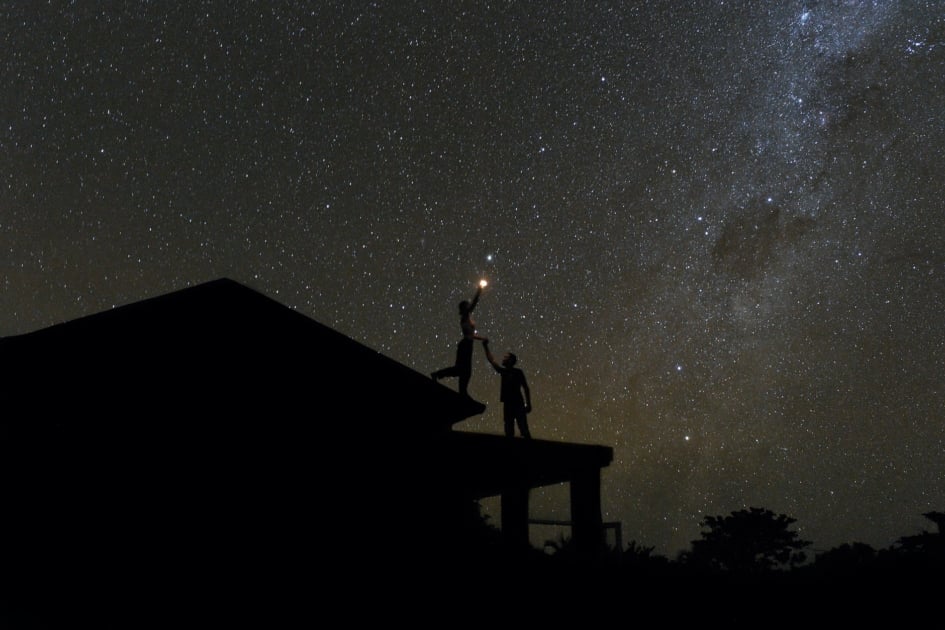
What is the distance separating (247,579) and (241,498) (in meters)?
0.83

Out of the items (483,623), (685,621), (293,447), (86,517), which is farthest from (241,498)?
(685,621)

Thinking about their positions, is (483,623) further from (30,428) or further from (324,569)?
(30,428)

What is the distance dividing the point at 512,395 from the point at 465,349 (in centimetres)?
120

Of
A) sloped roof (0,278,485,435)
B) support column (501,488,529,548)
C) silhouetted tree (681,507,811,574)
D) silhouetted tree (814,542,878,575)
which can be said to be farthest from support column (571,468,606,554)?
silhouetted tree (681,507,811,574)

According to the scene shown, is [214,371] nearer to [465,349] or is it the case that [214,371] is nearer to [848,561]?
[465,349]

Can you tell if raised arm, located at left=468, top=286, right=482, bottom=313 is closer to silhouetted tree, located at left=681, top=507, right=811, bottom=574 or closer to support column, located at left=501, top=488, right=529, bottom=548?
support column, located at left=501, top=488, right=529, bottom=548

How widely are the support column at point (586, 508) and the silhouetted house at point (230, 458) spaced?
0.02m

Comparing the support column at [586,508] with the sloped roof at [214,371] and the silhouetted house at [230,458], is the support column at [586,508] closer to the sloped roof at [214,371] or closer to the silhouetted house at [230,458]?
the silhouetted house at [230,458]

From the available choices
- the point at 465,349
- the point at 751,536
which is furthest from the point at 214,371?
the point at 751,536

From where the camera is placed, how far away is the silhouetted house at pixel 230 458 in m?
7.98

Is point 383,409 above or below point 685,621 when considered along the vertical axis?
above

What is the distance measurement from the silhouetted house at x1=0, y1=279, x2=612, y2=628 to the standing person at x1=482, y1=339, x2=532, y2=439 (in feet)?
5.73

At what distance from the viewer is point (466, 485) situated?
8742mm

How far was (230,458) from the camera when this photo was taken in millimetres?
8492
